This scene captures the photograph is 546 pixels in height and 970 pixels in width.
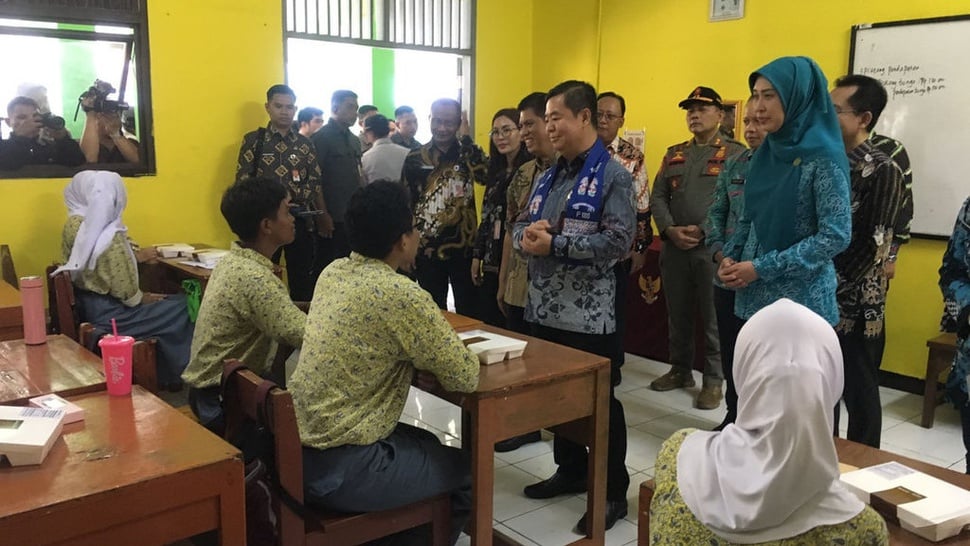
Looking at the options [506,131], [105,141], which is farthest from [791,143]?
[105,141]

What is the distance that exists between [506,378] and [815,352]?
105 centimetres

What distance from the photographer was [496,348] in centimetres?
223

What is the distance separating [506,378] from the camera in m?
2.09

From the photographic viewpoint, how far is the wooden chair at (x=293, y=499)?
1.75 m

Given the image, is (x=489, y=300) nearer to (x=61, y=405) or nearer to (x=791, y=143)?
(x=791, y=143)

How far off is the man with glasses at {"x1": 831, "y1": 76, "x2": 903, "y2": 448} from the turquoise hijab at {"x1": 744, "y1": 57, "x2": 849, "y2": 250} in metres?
0.28

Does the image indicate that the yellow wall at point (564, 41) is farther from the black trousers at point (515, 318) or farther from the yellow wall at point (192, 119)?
the black trousers at point (515, 318)

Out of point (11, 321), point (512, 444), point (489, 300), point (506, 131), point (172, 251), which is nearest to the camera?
point (11, 321)

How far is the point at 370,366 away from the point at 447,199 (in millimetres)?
2109

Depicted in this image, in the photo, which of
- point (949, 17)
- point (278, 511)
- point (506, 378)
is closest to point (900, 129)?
point (949, 17)

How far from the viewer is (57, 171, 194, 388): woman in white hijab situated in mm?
3568

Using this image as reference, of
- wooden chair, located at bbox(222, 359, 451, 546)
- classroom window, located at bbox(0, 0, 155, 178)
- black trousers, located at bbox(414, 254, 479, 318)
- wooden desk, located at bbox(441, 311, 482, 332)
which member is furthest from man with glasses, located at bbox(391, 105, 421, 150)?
wooden chair, located at bbox(222, 359, 451, 546)

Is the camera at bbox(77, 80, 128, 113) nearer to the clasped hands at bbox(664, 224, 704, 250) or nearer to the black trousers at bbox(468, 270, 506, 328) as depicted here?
the black trousers at bbox(468, 270, 506, 328)

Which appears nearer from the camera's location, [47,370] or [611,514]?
[47,370]
